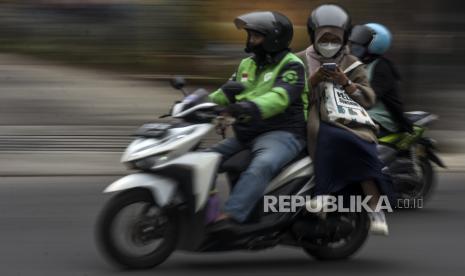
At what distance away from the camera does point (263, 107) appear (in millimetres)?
5863

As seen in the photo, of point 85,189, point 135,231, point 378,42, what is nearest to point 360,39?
point 378,42

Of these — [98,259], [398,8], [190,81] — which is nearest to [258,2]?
[190,81]

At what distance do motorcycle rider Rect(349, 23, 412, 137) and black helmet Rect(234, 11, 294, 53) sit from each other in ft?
5.84

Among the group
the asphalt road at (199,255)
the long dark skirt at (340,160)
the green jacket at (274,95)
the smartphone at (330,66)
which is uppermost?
the smartphone at (330,66)

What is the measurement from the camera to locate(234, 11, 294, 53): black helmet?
237 inches

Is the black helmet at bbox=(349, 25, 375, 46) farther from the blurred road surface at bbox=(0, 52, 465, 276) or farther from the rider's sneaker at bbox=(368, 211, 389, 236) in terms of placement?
the rider's sneaker at bbox=(368, 211, 389, 236)

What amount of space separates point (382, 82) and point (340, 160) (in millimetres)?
1941

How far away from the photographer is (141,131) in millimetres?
5859

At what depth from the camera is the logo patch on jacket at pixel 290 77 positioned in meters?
6.00

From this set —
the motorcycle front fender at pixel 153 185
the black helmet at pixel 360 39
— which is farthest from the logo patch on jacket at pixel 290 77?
the black helmet at pixel 360 39

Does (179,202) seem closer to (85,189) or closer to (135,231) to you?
(135,231)

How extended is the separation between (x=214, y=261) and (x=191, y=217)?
23.0 inches

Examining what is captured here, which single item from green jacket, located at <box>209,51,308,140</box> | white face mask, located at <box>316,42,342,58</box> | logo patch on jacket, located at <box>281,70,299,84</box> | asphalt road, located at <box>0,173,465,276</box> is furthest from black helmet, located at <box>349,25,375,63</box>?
logo patch on jacket, located at <box>281,70,299,84</box>

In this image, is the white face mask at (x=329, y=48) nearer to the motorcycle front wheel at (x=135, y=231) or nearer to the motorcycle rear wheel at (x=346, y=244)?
the motorcycle rear wheel at (x=346, y=244)
